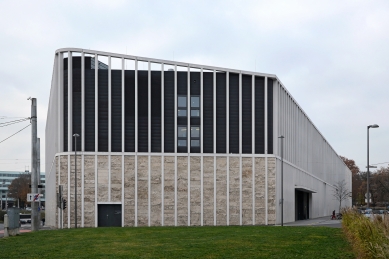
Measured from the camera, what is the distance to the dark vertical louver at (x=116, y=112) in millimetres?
53875

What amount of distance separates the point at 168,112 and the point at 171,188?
700cm

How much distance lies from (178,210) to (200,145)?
6.34m

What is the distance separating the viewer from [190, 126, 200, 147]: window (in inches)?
2184

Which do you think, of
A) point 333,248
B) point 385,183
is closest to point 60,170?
point 333,248

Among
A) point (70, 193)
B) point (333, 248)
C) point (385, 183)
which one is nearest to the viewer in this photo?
point (333, 248)

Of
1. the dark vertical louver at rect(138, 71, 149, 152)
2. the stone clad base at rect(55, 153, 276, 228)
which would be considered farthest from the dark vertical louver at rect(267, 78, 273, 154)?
the dark vertical louver at rect(138, 71, 149, 152)

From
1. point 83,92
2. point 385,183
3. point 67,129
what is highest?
point 83,92

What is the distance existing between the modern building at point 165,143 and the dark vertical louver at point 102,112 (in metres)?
Answer: 0.09

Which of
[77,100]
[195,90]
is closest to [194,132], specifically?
[195,90]

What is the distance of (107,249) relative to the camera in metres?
20.6

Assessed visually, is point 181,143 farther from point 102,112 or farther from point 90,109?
point 90,109

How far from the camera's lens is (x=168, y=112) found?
5506 cm

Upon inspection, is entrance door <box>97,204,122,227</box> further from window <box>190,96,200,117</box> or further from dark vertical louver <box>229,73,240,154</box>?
dark vertical louver <box>229,73,240,154</box>

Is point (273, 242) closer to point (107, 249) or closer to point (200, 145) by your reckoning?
point (107, 249)
